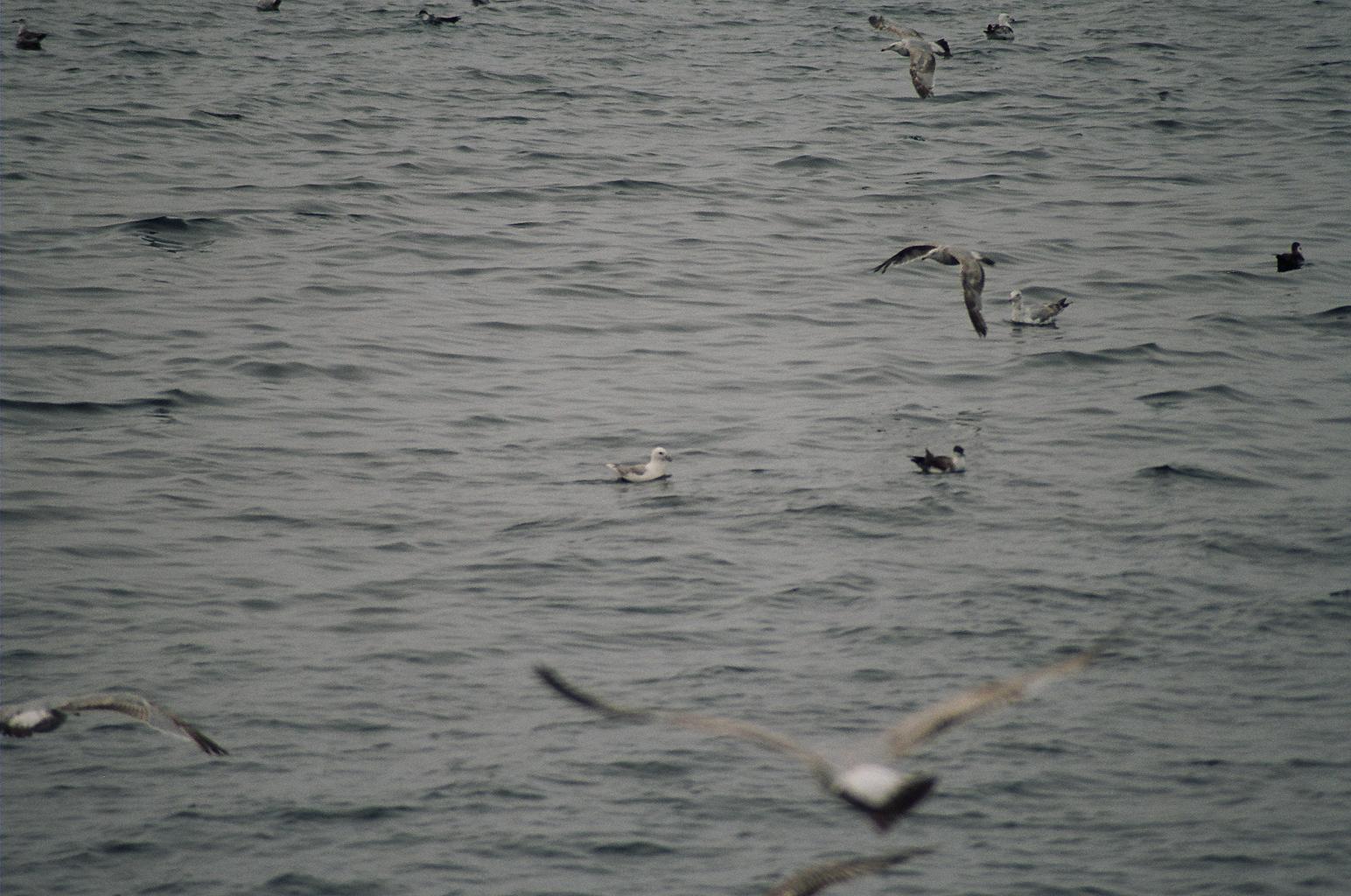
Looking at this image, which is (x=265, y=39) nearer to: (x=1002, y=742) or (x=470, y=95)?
(x=470, y=95)

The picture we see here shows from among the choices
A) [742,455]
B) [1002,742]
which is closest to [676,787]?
[1002,742]

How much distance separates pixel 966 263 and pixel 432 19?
21496 millimetres

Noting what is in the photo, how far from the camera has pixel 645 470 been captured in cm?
1314

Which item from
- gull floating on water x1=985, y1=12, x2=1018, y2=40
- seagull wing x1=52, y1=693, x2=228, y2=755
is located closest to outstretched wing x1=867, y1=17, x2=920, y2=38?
gull floating on water x1=985, y1=12, x2=1018, y2=40

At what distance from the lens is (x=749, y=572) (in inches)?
447

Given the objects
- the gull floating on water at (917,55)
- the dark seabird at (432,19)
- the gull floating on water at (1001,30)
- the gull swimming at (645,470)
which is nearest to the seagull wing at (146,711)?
the gull swimming at (645,470)

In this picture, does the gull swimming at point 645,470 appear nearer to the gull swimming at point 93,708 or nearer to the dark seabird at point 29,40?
the gull swimming at point 93,708

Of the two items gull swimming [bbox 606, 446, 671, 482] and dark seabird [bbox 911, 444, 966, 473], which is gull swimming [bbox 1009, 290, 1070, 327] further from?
gull swimming [bbox 606, 446, 671, 482]

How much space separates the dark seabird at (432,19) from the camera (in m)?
34.2

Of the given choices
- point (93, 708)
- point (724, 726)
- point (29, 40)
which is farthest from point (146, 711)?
point (29, 40)

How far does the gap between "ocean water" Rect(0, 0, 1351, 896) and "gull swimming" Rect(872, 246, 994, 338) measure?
90cm

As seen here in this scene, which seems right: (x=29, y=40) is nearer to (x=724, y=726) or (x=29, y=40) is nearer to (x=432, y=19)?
(x=432, y=19)

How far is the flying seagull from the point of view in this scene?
19953 mm

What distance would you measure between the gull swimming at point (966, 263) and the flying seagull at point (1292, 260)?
19.3 feet
